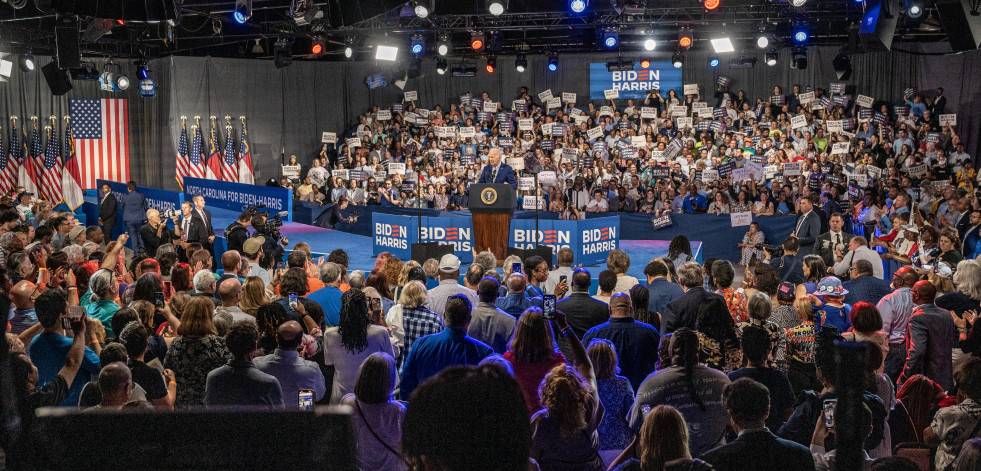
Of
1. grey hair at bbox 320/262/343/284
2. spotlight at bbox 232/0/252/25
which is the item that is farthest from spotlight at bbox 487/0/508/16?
grey hair at bbox 320/262/343/284

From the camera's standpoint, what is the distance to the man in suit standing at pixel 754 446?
9.84 ft

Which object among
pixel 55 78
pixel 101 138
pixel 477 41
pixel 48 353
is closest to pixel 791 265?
pixel 48 353

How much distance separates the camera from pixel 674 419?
2.98m

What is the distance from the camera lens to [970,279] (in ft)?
21.1

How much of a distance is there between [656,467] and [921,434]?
2388mm

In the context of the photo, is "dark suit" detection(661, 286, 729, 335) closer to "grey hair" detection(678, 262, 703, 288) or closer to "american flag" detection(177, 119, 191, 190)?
"grey hair" detection(678, 262, 703, 288)

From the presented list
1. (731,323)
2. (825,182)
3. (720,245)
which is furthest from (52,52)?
(731,323)

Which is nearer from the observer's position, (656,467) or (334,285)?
(656,467)

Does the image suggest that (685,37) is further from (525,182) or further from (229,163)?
(229,163)

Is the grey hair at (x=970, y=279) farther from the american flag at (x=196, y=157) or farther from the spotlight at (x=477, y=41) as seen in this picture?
the american flag at (x=196, y=157)

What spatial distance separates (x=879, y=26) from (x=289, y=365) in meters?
9.33

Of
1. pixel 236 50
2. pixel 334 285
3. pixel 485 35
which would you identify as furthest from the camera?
pixel 236 50

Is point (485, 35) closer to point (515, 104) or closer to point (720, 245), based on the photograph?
point (515, 104)

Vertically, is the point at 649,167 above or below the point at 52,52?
below
